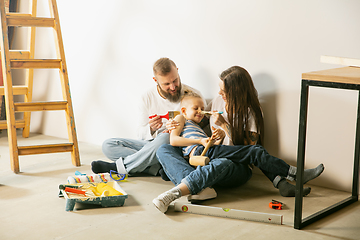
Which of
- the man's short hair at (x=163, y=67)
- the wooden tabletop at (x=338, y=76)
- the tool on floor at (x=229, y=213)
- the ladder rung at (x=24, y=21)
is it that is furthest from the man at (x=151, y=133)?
the wooden tabletop at (x=338, y=76)

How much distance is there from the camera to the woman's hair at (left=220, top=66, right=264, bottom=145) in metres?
2.34

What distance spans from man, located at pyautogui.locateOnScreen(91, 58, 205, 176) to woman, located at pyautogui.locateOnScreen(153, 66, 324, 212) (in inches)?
8.1

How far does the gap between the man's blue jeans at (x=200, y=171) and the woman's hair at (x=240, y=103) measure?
231 mm

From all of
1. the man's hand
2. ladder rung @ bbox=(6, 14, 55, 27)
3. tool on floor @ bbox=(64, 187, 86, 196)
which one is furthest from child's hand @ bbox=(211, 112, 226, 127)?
ladder rung @ bbox=(6, 14, 55, 27)

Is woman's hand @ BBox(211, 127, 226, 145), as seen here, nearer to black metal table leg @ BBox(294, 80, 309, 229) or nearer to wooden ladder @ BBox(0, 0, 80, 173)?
black metal table leg @ BBox(294, 80, 309, 229)

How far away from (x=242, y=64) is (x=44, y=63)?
150cm

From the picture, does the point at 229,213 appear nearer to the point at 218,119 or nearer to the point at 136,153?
the point at 218,119

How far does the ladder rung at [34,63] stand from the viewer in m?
2.79

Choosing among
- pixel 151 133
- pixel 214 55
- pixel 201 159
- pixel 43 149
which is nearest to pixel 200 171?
pixel 201 159

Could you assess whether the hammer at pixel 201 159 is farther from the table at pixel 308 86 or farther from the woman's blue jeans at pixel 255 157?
the table at pixel 308 86

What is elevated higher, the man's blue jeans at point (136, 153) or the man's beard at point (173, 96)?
the man's beard at point (173, 96)

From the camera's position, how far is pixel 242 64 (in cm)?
265

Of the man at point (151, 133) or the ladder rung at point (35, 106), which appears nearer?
the man at point (151, 133)

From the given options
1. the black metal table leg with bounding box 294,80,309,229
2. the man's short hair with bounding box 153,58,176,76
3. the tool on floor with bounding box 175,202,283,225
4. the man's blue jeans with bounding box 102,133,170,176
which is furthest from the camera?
the man's short hair with bounding box 153,58,176,76
